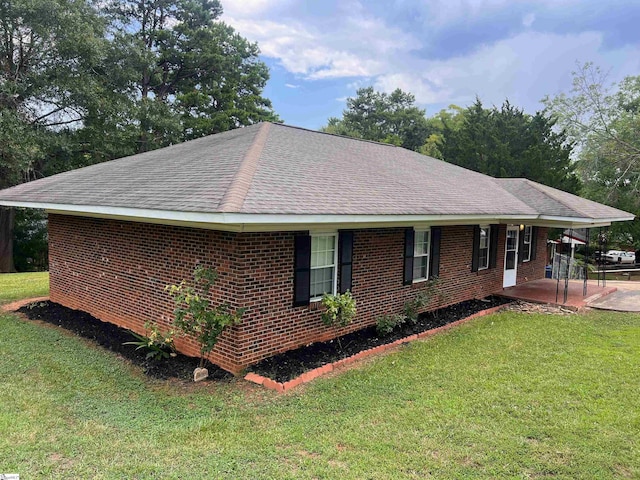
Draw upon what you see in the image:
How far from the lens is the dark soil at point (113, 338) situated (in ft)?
20.4

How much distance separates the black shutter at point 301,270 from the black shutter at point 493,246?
7.55m

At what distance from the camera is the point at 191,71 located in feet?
97.0

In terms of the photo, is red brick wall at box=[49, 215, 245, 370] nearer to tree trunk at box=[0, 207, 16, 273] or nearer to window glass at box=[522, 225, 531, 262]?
window glass at box=[522, 225, 531, 262]

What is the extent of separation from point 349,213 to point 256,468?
12.1 ft

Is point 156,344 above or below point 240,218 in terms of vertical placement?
below

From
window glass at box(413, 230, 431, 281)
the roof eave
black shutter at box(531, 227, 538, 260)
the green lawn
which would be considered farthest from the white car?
the green lawn

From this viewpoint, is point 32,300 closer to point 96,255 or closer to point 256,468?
point 96,255

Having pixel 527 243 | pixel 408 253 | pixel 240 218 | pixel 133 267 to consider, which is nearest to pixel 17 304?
pixel 133 267

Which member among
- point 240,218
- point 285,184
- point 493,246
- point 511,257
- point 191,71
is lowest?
point 511,257

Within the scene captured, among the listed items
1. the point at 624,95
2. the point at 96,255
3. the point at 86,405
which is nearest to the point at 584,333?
the point at 86,405

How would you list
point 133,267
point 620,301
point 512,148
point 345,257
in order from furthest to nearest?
point 512,148
point 620,301
point 133,267
point 345,257

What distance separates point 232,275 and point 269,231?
0.85 m

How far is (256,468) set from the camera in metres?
3.85

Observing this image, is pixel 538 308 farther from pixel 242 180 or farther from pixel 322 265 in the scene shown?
pixel 242 180
